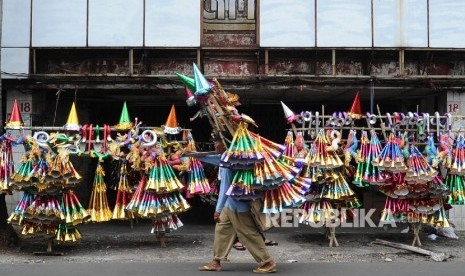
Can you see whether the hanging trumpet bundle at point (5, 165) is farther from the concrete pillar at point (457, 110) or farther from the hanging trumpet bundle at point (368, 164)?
the concrete pillar at point (457, 110)

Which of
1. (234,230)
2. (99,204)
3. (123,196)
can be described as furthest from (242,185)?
(99,204)

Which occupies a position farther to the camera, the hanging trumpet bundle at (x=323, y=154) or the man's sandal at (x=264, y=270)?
the hanging trumpet bundle at (x=323, y=154)

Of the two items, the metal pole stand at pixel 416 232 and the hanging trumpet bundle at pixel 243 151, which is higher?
the hanging trumpet bundle at pixel 243 151

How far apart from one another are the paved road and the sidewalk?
50 centimetres

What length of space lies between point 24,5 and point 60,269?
5.86 m

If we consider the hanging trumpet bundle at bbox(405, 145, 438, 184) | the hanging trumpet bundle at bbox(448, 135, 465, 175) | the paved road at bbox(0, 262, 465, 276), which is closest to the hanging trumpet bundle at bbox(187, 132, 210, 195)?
the paved road at bbox(0, 262, 465, 276)

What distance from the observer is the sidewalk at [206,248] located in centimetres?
779

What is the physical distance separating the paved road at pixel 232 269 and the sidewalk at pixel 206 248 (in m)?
0.50

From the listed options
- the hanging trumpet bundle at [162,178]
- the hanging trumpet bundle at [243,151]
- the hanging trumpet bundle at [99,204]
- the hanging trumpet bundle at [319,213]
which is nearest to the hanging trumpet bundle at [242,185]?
the hanging trumpet bundle at [243,151]

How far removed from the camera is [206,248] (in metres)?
8.65

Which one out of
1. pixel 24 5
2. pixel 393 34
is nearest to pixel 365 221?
pixel 393 34

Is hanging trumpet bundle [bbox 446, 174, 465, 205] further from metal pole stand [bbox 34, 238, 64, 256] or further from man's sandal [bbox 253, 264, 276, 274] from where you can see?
metal pole stand [bbox 34, 238, 64, 256]

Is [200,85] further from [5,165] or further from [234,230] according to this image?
[5,165]

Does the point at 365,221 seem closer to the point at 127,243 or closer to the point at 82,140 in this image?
the point at 127,243
